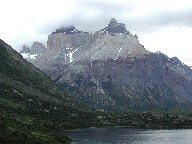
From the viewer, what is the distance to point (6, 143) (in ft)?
651
